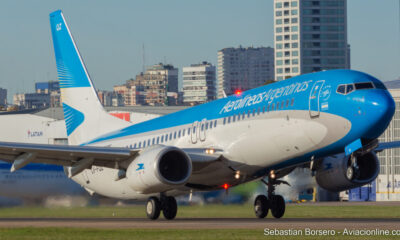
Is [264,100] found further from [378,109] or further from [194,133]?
[378,109]

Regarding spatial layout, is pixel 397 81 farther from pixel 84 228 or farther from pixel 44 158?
pixel 84 228

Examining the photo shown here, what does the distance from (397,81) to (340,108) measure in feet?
219

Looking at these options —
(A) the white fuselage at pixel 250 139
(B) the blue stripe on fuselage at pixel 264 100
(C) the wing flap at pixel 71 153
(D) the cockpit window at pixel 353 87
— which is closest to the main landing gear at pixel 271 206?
(A) the white fuselage at pixel 250 139

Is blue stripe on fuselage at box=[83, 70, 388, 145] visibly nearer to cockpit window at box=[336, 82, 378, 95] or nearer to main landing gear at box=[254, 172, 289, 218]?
cockpit window at box=[336, 82, 378, 95]

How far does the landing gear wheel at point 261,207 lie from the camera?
38438 millimetres

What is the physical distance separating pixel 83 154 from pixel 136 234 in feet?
32.1

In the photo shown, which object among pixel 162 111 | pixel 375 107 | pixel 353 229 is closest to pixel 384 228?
pixel 353 229

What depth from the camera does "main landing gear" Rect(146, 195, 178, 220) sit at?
122ft

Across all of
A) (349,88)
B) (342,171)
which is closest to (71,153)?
(342,171)

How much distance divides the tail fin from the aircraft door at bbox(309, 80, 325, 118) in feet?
51.5

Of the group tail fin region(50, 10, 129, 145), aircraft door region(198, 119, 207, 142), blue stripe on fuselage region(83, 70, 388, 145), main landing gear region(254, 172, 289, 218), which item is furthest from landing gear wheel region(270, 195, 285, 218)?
tail fin region(50, 10, 129, 145)

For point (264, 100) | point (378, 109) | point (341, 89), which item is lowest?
point (378, 109)

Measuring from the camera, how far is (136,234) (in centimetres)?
2745

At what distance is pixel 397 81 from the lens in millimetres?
95625
